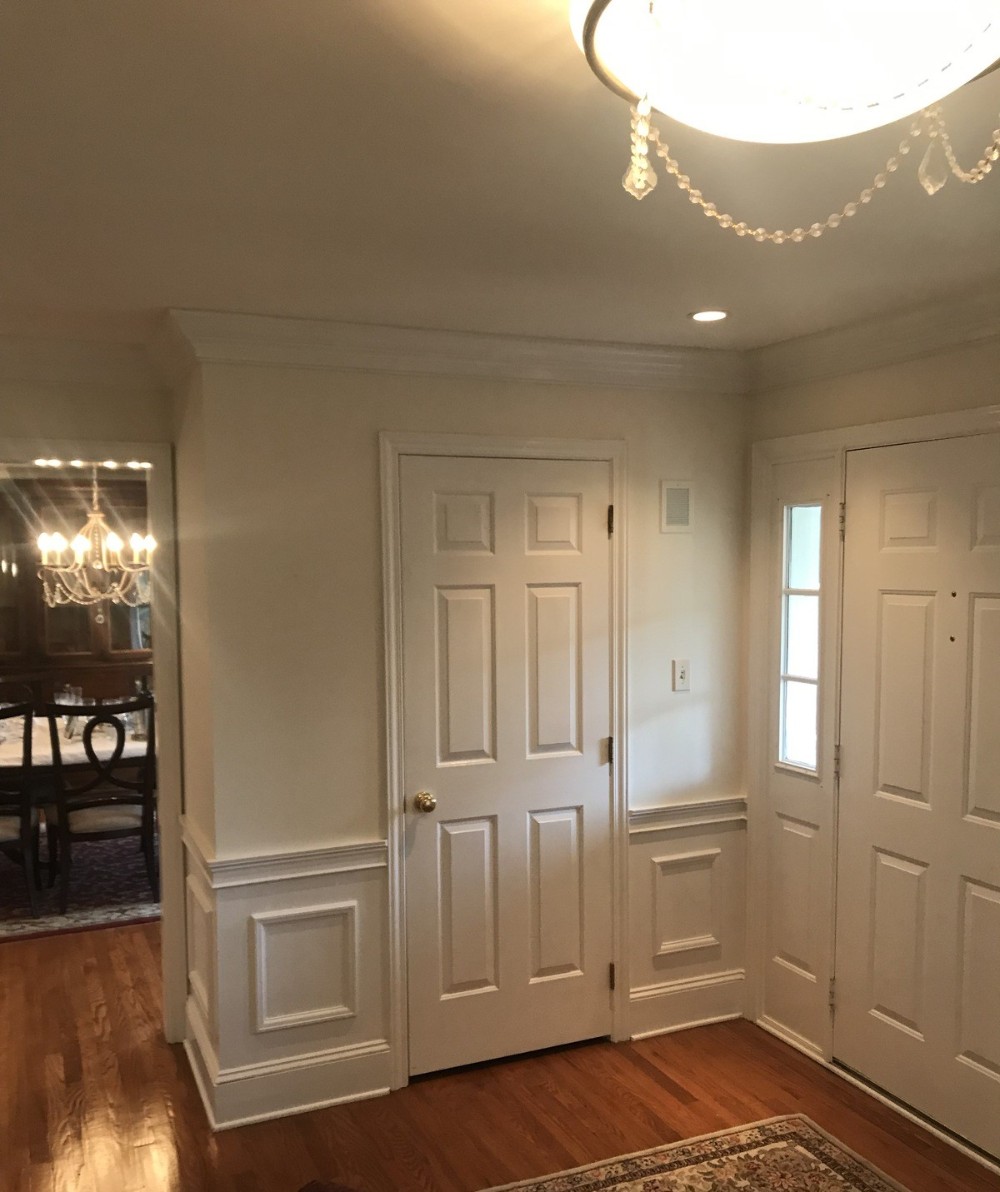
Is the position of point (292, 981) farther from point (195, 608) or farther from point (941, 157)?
point (941, 157)

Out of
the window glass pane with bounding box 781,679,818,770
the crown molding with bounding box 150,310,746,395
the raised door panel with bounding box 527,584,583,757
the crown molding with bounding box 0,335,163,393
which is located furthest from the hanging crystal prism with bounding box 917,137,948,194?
the crown molding with bounding box 0,335,163,393

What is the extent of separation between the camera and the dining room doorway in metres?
3.26

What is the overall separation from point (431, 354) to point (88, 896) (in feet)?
11.9

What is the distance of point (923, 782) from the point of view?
279 centimetres

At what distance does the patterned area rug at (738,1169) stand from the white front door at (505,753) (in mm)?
628

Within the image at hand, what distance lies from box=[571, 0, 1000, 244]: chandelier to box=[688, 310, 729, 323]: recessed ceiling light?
1.68 metres

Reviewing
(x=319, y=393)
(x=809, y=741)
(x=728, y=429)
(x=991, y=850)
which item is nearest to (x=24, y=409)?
(x=319, y=393)

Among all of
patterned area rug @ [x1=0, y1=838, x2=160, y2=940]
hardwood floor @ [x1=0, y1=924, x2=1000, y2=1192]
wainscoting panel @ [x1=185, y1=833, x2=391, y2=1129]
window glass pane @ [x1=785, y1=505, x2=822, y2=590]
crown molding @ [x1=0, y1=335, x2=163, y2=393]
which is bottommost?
patterned area rug @ [x1=0, y1=838, x2=160, y2=940]

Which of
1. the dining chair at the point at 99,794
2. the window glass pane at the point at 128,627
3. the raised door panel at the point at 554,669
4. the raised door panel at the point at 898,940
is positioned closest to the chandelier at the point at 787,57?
the raised door panel at the point at 554,669

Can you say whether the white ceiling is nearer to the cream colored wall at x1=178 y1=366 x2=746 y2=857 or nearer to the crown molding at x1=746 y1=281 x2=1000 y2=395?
the crown molding at x1=746 y1=281 x2=1000 y2=395

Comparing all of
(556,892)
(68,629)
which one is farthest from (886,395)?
(68,629)

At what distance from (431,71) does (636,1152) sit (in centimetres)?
270

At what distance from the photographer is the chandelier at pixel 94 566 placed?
5.64m

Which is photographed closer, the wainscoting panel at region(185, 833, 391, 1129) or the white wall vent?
the wainscoting panel at region(185, 833, 391, 1129)
